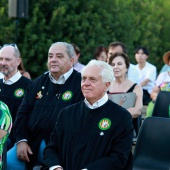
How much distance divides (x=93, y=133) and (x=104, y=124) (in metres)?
0.12

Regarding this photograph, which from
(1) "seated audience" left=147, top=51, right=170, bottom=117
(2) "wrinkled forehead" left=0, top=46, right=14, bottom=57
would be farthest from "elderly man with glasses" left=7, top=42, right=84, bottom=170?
(1) "seated audience" left=147, top=51, right=170, bottom=117

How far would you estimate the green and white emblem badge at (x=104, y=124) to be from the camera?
5367mm

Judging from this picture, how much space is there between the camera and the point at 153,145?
6539mm

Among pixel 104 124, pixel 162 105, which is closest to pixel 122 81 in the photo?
pixel 162 105

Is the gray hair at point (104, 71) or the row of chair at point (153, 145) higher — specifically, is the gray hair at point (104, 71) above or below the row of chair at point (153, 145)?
above

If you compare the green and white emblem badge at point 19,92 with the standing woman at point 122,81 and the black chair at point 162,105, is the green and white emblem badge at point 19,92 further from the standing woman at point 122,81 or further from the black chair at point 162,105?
the black chair at point 162,105

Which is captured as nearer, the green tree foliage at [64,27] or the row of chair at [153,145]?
the row of chair at [153,145]

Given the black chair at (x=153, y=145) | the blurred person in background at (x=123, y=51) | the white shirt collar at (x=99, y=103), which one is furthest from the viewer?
the blurred person in background at (x=123, y=51)

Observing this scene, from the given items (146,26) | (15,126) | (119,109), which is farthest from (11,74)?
(146,26)

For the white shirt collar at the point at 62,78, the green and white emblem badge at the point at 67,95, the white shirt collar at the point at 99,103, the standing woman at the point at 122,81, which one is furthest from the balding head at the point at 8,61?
the white shirt collar at the point at 99,103

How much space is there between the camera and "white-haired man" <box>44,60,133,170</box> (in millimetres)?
5352

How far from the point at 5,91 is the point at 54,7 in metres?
8.95

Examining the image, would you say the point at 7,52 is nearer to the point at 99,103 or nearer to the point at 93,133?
the point at 99,103

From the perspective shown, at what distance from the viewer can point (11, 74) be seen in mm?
7457
